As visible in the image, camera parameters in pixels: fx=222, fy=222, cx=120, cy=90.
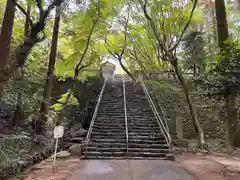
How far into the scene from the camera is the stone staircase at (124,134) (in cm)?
784

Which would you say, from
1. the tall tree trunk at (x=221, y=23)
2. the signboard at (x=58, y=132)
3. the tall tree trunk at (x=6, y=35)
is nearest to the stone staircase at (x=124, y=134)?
the signboard at (x=58, y=132)

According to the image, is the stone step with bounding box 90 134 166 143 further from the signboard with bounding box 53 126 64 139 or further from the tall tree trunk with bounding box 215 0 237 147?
the signboard with bounding box 53 126 64 139

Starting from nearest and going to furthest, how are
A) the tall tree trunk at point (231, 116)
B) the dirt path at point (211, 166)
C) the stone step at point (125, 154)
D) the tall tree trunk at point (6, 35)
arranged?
the tall tree trunk at point (6, 35)
the dirt path at point (211, 166)
the stone step at point (125, 154)
the tall tree trunk at point (231, 116)

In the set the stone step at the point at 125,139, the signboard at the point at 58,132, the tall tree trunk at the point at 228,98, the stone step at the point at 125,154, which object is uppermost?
the tall tree trunk at the point at 228,98

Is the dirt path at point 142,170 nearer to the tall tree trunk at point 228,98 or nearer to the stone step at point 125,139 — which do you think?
the tall tree trunk at point 228,98

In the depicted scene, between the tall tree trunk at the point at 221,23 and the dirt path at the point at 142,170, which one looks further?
the tall tree trunk at the point at 221,23

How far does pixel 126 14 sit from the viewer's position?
612 inches

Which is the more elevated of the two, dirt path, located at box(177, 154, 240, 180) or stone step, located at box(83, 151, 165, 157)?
stone step, located at box(83, 151, 165, 157)

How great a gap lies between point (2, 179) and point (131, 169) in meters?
3.20

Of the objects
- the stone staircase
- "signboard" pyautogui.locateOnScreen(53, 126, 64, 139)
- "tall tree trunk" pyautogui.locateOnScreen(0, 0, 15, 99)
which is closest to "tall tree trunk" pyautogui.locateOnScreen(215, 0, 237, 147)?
the stone staircase

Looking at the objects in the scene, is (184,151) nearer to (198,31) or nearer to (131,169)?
(131,169)

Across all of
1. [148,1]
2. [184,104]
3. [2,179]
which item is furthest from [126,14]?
[2,179]

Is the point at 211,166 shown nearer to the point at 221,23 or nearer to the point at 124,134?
the point at 124,134

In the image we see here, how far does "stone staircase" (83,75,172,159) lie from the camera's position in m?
7.84
